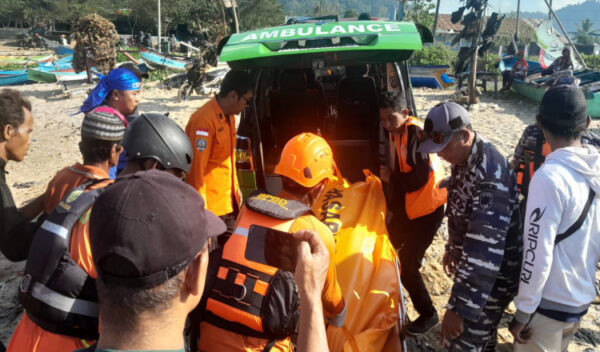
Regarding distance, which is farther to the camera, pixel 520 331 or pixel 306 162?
pixel 306 162

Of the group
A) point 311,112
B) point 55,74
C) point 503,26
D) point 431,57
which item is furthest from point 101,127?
point 503,26

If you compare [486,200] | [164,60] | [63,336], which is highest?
[164,60]

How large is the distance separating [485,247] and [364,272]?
0.72 meters

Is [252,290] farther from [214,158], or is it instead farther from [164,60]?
[164,60]

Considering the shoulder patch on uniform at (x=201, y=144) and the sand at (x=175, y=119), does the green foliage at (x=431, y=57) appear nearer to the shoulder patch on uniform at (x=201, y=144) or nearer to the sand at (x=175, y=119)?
the sand at (x=175, y=119)

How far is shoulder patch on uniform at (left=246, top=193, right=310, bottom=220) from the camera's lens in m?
1.80

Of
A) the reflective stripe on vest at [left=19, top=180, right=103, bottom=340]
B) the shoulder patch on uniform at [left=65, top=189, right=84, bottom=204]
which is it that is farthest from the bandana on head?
the reflective stripe on vest at [left=19, top=180, right=103, bottom=340]

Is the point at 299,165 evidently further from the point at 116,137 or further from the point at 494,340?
the point at 494,340

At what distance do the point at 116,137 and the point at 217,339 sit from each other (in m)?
1.13

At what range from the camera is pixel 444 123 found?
6.89 feet

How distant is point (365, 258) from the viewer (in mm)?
2457

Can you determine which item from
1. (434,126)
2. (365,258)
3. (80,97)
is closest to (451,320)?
(365,258)

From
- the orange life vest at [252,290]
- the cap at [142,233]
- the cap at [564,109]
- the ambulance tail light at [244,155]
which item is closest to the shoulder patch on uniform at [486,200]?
the cap at [564,109]

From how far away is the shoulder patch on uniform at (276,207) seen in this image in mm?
1800
